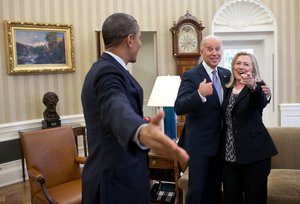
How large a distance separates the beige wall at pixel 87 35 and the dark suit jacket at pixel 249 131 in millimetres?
3046

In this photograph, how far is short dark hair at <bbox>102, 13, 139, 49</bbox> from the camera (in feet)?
4.08

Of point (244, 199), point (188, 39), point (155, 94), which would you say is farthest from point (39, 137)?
point (188, 39)

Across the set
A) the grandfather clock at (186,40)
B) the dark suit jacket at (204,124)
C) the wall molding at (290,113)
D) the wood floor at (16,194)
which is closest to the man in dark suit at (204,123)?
the dark suit jacket at (204,124)

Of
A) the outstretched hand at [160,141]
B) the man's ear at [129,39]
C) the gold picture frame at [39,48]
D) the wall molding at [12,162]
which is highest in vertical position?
the gold picture frame at [39,48]

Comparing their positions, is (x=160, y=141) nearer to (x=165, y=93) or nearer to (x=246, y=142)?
(x=246, y=142)

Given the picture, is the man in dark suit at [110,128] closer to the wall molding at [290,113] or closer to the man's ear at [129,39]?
the man's ear at [129,39]

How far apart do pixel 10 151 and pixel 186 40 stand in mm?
2752

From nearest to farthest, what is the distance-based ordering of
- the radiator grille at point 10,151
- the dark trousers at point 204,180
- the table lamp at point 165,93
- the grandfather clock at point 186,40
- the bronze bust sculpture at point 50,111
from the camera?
the dark trousers at point 204,180
the table lamp at point 165,93
the radiator grille at point 10,151
the bronze bust sculpture at point 50,111
the grandfather clock at point 186,40

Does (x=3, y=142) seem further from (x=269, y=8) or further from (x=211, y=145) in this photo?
(x=269, y=8)

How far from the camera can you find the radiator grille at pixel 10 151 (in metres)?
4.11

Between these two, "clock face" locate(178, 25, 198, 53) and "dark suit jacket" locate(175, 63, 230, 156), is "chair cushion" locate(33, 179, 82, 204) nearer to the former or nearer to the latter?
"dark suit jacket" locate(175, 63, 230, 156)

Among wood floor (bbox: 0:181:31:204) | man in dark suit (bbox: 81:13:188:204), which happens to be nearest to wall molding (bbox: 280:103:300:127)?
wood floor (bbox: 0:181:31:204)

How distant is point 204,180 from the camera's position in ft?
6.88

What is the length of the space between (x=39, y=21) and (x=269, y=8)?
324 cm
